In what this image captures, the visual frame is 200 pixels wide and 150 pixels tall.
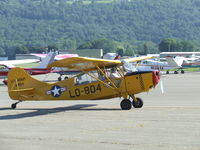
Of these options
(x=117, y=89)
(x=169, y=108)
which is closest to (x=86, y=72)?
(x=117, y=89)

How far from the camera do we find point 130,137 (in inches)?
409

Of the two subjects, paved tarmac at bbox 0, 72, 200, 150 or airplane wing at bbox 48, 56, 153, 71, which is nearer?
paved tarmac at bbox 0, 72, 200, 150

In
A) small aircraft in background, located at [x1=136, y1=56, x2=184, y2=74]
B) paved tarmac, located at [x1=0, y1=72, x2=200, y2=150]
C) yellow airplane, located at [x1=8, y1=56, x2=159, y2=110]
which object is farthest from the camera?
small aircraft in background, located at [x1=136, y1=56, x2=184, y2=74]

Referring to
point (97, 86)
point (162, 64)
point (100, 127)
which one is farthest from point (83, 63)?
point (162, 64)

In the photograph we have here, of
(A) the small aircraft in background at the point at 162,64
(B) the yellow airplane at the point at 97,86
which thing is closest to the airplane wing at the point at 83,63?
(B) the yellow airplane at the point at 97,86

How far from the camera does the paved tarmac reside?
9.73 metres

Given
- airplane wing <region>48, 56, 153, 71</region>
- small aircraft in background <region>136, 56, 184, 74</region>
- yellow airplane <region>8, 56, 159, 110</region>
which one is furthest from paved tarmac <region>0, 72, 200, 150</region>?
small aircraft in background <region>136, 56, 184, 74</region>

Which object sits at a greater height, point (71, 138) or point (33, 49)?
point (71, 138)

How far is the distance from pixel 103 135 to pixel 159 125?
1837mm

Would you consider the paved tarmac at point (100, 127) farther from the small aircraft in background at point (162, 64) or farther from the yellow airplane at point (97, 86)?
the small aircraft in background at point (162, 64)

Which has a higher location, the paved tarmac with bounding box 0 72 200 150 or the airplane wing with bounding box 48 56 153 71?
the airplane wing with bounding box 48 56 153 71

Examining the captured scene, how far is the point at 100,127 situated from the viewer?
38.8ft

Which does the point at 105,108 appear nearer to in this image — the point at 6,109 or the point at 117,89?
the point at 117,89

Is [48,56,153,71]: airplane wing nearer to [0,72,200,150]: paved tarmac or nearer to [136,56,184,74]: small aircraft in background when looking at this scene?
[0,72,200,150]: paved tarmac
